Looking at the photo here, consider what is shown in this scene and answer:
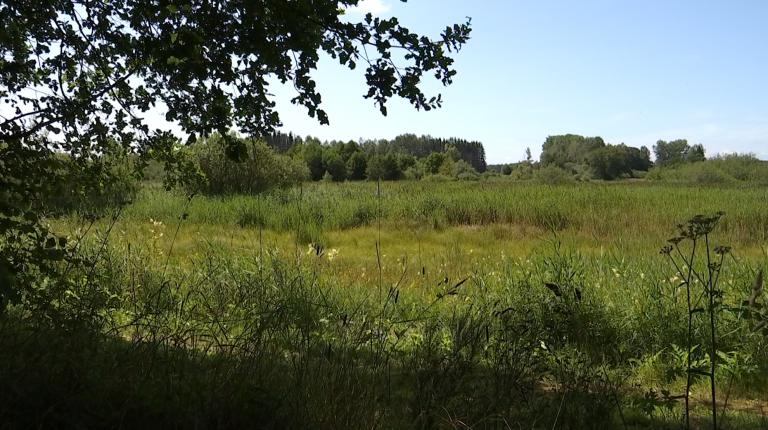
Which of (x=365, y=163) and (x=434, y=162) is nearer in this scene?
(x=365, y=163)

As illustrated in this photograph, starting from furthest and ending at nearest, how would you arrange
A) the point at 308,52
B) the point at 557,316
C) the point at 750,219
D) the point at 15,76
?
the point at 750,219 → the point at 557,316 → the point at 15,76 → the point at 308,52

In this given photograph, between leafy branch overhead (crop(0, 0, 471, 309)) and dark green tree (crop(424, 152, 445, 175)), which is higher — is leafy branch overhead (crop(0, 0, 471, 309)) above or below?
below

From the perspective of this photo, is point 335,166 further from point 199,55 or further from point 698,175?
point 199,55

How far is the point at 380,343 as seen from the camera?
2996 millimetres

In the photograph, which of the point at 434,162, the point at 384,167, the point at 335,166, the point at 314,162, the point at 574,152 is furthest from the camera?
the point at 574,152

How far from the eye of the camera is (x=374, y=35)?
8.71 ft

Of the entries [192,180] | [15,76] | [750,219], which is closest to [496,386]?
[192,180]

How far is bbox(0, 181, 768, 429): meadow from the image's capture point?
1.98 meters

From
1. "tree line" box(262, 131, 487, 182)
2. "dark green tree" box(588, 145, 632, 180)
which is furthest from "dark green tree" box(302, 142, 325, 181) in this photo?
"dark green tree" box(588, 145, 632, 180)

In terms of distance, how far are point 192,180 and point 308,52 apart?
6.92 ft

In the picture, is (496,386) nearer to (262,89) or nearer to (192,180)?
(262,89)

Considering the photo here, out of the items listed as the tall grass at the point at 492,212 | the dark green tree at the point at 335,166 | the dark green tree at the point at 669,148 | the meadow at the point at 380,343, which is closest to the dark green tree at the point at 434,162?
the dark green tree at the point at 335,166

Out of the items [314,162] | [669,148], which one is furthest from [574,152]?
[314,162]

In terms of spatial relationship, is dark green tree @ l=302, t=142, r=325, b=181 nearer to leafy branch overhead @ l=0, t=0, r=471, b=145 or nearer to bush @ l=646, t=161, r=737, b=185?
bush @ l=646, t=161, r=737, b=185
